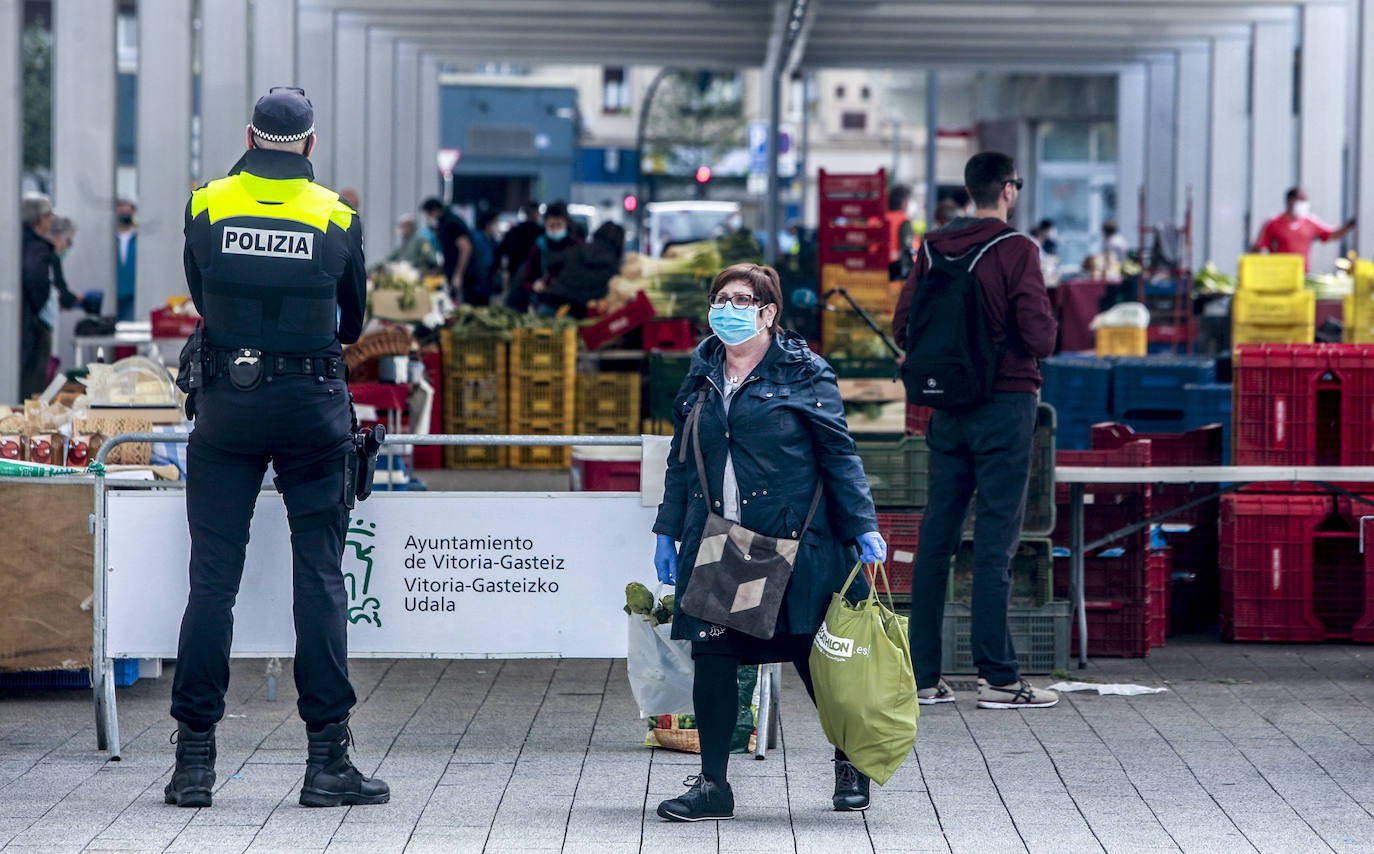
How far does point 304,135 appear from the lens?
5.78 metres

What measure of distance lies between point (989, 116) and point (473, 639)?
184ft

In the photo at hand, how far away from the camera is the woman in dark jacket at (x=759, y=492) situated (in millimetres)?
5617

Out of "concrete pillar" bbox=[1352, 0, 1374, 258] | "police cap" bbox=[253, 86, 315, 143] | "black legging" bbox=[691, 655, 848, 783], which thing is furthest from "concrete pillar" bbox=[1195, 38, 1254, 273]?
"police cap" bbox=[253, 86, 315, 143]

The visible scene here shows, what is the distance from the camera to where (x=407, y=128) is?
31750mm

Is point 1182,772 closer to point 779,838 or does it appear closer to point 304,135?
point 779,838

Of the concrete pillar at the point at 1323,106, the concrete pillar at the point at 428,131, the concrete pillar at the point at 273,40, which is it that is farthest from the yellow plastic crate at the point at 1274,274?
the concrete pillar at the point at 428,131

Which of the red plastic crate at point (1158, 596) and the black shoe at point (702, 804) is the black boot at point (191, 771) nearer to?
the black shoe at point (702, 804)

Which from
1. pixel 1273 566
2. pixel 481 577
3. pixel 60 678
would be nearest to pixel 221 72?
pixel 60 678

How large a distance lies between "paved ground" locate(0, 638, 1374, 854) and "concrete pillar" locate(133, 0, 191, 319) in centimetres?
1143

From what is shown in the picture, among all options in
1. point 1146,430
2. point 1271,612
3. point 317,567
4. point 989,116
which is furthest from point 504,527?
point 989,116

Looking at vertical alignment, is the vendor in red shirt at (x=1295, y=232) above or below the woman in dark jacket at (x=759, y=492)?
above

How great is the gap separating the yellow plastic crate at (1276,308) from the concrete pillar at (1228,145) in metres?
15.3

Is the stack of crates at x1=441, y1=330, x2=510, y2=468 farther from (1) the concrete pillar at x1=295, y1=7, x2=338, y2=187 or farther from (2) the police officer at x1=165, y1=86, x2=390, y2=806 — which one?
(1) the concrete pillar at x1=295, y1=7, x2=338, y2=187

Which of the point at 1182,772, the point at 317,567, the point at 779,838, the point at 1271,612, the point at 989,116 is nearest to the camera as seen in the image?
the point at 779,838
